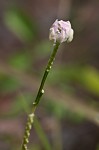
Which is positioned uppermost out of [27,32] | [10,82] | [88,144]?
[27,32]

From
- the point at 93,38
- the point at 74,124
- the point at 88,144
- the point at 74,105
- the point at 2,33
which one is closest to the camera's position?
the point at 74,105

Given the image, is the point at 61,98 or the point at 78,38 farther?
the point at 78,38

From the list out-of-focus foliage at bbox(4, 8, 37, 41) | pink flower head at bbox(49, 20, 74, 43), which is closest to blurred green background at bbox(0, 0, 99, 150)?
out-of-focus foliage at bbox(4, 8, 37, 41)

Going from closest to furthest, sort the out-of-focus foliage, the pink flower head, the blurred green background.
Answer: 1. the pink flower head
2. the blurred green background
3. the out-of-focus foliage

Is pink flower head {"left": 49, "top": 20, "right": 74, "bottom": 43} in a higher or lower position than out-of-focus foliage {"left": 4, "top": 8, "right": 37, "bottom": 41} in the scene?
higher

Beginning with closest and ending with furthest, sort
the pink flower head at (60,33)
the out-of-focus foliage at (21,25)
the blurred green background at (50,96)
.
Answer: the pink flower head at (60,33)
the blurred green background at (50,96)
the out-of-focus foliage at (21,25)

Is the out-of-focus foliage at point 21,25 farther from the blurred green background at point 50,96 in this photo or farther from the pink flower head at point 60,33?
the pink flower head at point 60,33

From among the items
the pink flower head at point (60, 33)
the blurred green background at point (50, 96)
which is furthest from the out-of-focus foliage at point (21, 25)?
the pink flower head at point (60, 33)

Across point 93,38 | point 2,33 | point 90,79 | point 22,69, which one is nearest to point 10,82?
point 22,69

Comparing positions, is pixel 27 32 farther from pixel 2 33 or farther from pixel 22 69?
pixel 2 33

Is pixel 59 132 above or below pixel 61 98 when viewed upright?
below

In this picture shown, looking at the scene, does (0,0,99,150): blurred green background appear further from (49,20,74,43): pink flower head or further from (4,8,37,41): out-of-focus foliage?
(49,20,74,43): pink flower head
